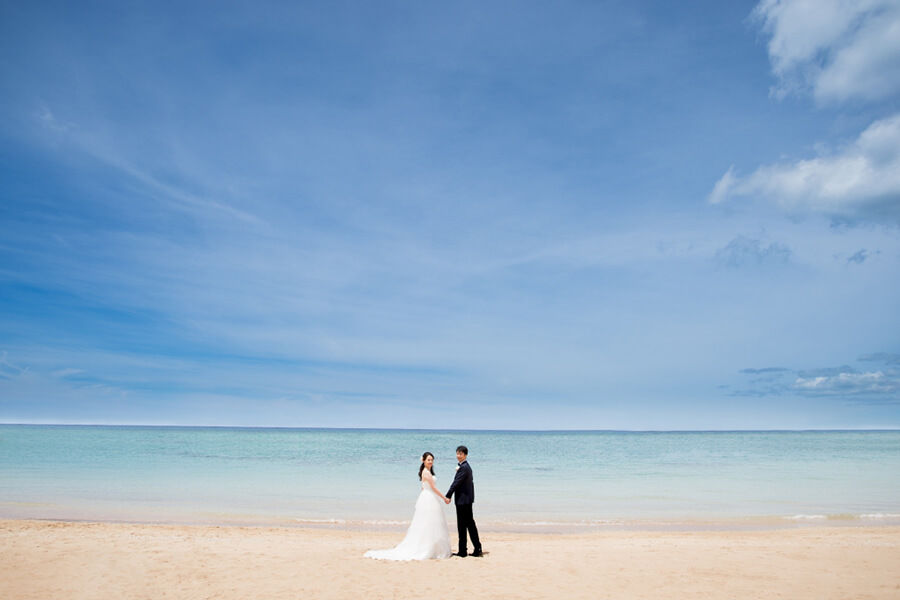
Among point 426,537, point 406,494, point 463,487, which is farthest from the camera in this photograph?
point 406,494

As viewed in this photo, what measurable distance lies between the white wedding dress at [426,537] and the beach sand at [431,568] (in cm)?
26

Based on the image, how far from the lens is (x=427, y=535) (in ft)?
34.9

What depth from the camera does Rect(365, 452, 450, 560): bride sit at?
10.5 metres

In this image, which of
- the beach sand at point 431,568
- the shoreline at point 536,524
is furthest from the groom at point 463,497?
the shoreline at point 536,524

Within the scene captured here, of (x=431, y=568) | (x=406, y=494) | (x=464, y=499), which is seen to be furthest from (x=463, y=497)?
(x=406, y=494)

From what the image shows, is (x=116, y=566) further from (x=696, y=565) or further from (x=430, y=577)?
(x=696, y=565)

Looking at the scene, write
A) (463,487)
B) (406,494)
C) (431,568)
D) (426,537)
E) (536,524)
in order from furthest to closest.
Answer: (406,494), (536,524), (463,487), (426,537), (431,568)

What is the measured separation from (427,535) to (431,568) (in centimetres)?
78

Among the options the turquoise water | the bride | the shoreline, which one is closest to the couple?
the bride

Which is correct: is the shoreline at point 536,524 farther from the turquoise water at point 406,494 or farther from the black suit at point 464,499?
the black suit at point 464,499

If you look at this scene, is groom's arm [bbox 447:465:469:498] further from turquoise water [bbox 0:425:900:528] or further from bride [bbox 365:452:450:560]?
turquoise water [bbox 0:425:900:528]

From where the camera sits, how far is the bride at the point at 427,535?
10.5m

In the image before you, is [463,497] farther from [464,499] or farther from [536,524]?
[536,524]

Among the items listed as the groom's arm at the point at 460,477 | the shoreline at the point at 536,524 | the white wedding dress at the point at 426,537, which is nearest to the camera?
the white wedding dress at the point at 426,537
